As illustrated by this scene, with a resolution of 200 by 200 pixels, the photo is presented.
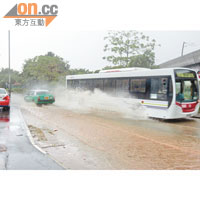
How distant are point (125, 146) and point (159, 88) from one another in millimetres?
5817

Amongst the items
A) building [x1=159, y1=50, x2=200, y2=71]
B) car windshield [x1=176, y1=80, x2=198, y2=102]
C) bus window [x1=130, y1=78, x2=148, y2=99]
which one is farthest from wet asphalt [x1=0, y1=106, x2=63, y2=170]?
building [x1=159, y1=50, x2=200, y2=71]

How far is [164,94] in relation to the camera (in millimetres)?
12219

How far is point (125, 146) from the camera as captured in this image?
748cm

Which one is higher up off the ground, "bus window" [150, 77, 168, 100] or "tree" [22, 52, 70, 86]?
"tree" [22, 52, 70, 86]

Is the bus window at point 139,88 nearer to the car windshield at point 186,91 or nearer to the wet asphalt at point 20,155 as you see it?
the car windshield at point 186,91

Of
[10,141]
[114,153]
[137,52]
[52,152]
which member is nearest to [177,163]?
[114,153]

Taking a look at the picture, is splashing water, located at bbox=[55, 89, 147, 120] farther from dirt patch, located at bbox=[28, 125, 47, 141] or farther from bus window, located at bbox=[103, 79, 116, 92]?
dirt patch, located at bbox=[28, 125, 47, 141]

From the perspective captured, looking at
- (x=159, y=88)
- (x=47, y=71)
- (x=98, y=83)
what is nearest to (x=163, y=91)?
(x=159, y=88)

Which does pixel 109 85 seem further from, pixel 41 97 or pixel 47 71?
pixel 47 71

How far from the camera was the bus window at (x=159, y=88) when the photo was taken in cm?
1220

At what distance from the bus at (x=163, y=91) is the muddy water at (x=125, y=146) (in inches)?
64.6

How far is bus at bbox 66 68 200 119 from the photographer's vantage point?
1194 cm

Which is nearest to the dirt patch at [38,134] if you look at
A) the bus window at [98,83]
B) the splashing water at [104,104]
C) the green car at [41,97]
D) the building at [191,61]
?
the splashing water at [104,104]

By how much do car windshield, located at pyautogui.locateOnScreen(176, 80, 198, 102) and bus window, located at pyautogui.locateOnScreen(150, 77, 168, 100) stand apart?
61 centimetres
